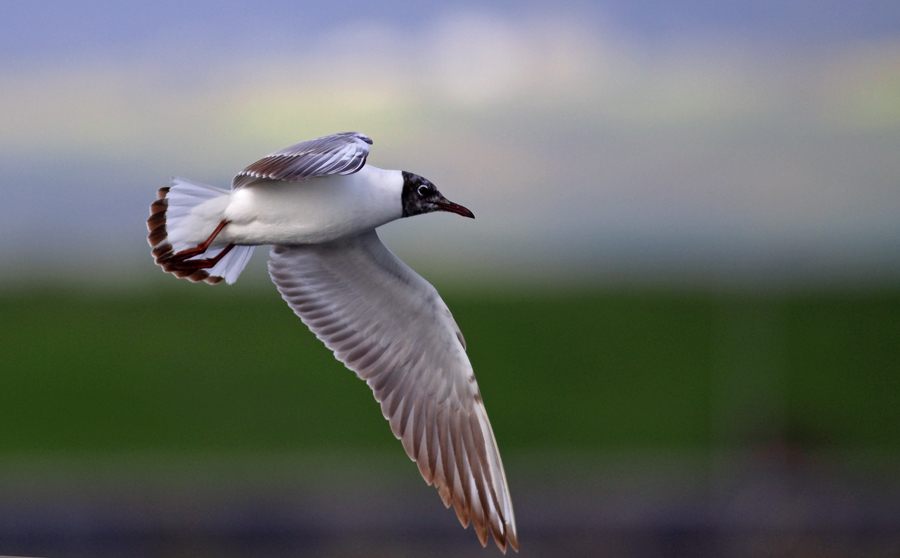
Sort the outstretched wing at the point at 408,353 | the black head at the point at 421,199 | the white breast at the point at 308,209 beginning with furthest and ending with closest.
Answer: the outstretched wing at the point at 408,353
the black head at the point at 421,199
the white breast at the point at 308,209

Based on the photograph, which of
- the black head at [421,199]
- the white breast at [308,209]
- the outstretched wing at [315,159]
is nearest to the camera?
the outstretched wing at [315,159]

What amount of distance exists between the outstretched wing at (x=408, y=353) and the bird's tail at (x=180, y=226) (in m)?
0.34

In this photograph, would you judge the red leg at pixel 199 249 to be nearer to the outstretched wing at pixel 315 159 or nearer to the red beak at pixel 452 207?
the outstretched wing at pixel 315 159

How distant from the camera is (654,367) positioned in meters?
16.3

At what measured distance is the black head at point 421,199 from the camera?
2129 millimetres

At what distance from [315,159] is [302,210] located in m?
0.27

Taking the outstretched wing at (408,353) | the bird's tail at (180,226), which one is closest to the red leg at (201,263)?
the bird's tail at (180,226)

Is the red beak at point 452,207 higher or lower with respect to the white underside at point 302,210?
lower

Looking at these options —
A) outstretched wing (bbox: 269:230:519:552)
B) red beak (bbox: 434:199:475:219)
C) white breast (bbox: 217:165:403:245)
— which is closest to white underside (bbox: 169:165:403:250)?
white breast (bbox: 217:165:403:245)

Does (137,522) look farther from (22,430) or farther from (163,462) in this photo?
(22,430)

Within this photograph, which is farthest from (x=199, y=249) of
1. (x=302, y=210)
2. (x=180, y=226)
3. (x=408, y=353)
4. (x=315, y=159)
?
(x=408, y=353)

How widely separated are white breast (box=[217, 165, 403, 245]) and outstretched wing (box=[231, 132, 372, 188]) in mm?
119

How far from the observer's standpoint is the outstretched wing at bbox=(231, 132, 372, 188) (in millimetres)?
1701

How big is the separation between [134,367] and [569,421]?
25.5 ft
